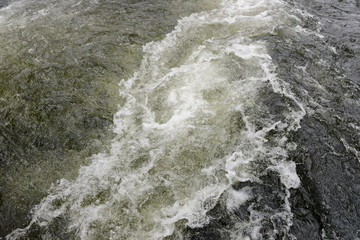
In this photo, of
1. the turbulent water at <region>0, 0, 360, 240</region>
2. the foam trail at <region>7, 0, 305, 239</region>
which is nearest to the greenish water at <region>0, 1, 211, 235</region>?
the turbulent water at <region>0, 0, 360, 240</region>

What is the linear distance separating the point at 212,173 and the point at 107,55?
524 centimetres

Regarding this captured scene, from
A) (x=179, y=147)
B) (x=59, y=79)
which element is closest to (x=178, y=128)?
(x=179, y=147)

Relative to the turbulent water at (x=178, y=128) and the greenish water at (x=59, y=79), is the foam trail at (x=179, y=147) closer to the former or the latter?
the turbulent water at (x=178, y=128)

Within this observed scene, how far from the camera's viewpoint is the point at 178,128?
18.5ft

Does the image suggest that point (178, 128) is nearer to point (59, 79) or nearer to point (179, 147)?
point (179, 147)

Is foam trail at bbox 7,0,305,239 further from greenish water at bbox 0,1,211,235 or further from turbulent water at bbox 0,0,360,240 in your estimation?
greenish water at bbox 0,1,211,235

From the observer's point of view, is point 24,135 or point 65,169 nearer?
point 65,169

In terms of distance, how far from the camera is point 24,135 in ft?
17.9

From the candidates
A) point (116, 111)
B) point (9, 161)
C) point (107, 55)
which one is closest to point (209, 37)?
point (107, 55)

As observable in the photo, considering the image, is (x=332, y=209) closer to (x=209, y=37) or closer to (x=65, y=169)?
(x=65, y=169)

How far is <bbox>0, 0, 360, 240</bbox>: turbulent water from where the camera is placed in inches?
169

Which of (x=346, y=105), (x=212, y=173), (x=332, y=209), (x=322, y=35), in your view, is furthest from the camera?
(x=322, y=35)

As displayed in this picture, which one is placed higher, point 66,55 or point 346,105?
point 66,55

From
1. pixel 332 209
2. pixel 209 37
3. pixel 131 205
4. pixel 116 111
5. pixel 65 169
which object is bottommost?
pixel 332 209
